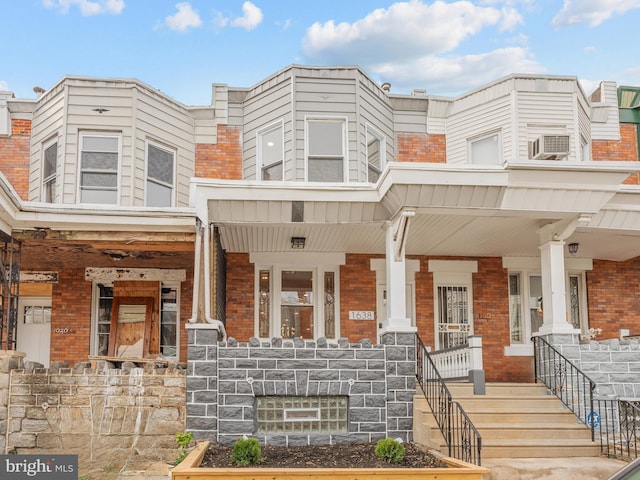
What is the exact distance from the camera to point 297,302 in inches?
561

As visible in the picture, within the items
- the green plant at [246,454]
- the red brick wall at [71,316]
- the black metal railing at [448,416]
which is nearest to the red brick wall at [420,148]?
the black metal railing at [448,416]

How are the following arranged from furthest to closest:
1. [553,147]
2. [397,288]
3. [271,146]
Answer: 1. [271,146]
2. [553,147]
3. [397,288]

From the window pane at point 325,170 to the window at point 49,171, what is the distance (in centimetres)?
523

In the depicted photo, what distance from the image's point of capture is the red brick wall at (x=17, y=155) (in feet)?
47.5

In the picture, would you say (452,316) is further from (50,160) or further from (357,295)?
(50,160)

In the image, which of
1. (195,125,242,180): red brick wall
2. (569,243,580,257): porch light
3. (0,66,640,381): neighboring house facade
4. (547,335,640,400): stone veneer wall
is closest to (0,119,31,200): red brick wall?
(0,66,640,381): neighboring house facade

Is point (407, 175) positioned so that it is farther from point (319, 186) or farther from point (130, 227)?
point (130, 227)

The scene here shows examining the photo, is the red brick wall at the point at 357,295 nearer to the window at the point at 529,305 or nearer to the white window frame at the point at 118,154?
the window at the point at 529,305

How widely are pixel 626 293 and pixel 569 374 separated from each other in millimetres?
4998

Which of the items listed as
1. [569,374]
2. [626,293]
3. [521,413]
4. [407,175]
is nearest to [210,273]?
[407,175]

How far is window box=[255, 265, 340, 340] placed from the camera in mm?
14055

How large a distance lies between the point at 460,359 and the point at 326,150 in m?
4.95

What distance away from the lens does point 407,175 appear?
10250mm

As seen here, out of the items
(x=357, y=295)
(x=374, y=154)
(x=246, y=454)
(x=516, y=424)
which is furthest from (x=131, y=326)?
(x=516, y=424)
